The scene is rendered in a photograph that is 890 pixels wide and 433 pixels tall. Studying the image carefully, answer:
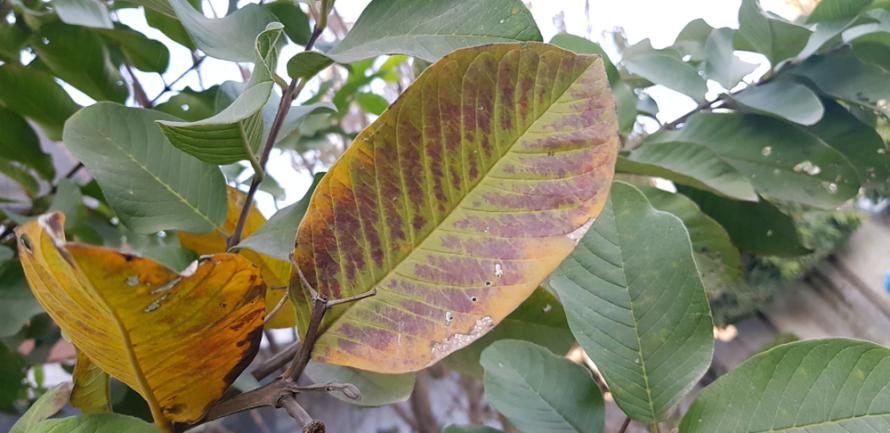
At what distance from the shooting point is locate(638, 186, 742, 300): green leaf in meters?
0.54

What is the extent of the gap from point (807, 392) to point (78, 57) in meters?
0.67

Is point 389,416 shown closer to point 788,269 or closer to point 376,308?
point 788,269

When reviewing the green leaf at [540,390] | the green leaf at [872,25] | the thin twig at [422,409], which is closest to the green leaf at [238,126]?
the green leaf at [540,390]

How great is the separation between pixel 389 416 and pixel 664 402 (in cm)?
239

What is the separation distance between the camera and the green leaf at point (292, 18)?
578mm

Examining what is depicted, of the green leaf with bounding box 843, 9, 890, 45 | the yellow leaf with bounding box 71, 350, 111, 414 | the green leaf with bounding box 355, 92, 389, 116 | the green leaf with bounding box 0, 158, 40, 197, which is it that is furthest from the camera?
the green leaf with bounding box 355, 92, 389, 116

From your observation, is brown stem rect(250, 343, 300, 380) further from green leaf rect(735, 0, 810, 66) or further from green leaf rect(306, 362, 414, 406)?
green leaf rect(735, 0, 810, 66)

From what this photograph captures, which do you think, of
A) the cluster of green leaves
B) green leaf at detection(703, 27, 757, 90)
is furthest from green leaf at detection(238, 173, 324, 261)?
green leaf at detection(703, 27, 757, 90)

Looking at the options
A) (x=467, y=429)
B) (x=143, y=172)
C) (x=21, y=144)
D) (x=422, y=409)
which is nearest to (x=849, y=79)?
(x=467, y=429)

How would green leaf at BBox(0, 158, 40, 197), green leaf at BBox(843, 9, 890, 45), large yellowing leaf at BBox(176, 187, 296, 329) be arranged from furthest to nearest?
green leaf at BBox(0, 158, 40, 197) → green leaf at BBox(843, 9, 890, 45) → large yellowing leaf at BBox(176, 187, 296, 329)

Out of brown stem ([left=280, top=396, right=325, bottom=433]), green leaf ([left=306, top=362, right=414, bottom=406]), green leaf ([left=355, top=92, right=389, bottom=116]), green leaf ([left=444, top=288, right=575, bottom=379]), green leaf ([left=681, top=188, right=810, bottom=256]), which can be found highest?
brown stem ([left=280, top=396, right=325, bottom=433])

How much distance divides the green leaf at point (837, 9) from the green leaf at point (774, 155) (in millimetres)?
111

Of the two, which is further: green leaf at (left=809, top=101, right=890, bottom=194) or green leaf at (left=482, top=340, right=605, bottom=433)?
green leaf at (left=809, top=101, right=890, bottom=194)

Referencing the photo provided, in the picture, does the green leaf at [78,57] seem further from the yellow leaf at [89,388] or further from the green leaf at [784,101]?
the green leaf at [784,101]
